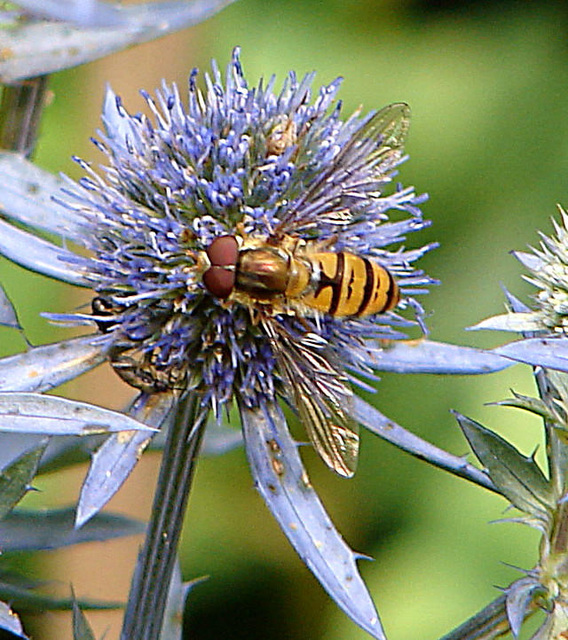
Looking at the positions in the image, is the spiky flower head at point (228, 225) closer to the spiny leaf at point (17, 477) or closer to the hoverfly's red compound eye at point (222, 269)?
the hoverfly's red compound eye at point (222, 269)

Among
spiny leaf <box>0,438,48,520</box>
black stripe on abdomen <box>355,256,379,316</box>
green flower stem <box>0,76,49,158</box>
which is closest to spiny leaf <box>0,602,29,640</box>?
spiny leaf <box>0,438,48,520</box>

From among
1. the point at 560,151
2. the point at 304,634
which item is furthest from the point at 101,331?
the point at 560,151

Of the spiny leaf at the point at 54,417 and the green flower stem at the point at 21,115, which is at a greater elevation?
the green flower stem at the point at 21,115

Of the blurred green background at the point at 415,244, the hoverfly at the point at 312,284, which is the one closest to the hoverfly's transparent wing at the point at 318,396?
the hoverfly at the point at 312,284

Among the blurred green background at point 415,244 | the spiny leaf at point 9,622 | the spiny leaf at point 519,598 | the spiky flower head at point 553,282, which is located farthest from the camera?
the blurred green background at point 415,244

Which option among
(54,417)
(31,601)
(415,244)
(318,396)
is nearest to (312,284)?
(318,396)

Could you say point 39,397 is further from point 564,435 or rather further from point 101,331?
A: point 564,435

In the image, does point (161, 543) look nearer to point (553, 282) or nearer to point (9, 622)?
point (9, 622)

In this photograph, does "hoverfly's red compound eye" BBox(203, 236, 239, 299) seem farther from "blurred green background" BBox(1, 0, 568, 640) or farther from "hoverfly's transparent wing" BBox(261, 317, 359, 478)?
"blurred green background" BBox(1, 0, 568, 640)
